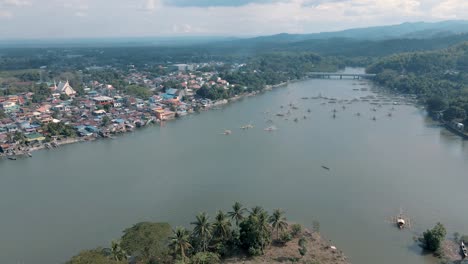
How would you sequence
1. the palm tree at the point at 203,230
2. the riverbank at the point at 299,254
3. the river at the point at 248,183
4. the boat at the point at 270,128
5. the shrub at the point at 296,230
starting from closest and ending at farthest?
the palm tree at the point at 203,230 < the riverbank at the point at 299,254 < the shrub at the point at 296,230 < the river at the point at 248,183 < the boat at the point at 270,128

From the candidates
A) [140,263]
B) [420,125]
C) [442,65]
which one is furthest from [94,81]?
[442,65]

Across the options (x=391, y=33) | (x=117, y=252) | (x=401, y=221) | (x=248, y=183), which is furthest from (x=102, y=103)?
(x=391, y=33)

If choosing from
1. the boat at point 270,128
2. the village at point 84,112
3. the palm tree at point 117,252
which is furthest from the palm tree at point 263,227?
the village at point 84,112

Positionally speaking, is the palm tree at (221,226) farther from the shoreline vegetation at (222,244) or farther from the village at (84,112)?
the village at (84,112)

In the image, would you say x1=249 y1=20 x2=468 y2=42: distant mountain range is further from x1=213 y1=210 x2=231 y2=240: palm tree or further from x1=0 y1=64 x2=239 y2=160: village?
x1=213 y1=210 x2=231 y2=240: palm tree

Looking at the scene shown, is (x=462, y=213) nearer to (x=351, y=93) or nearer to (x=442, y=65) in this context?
(x=351, y=93)

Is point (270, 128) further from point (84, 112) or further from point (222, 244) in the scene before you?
point (222, 244)
